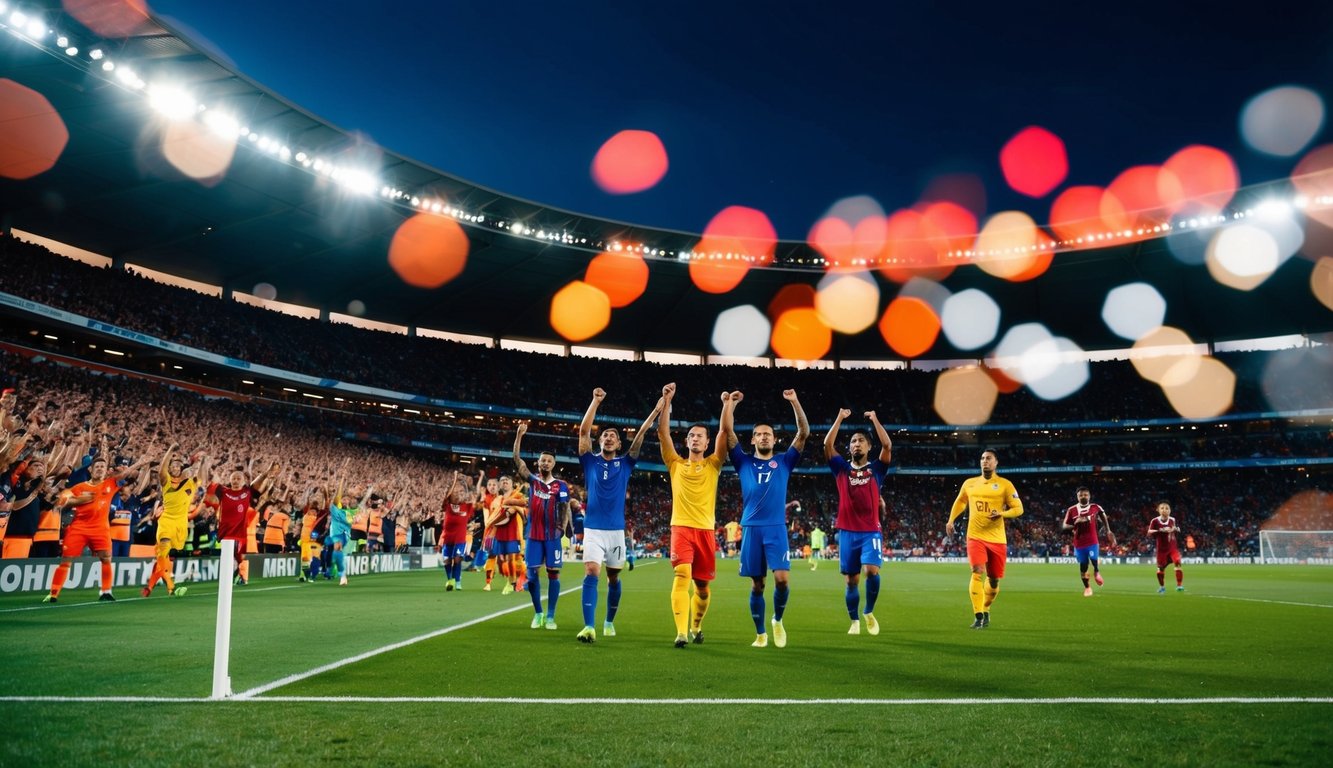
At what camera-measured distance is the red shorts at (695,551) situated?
9.37m

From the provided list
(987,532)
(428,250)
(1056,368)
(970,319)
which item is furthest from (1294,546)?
(428,250)

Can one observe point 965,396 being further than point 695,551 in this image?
Yes

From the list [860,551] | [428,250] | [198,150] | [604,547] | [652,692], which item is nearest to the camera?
[652,692]

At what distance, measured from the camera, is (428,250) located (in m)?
44.8

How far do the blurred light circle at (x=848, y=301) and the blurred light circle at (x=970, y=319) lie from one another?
4992 mm

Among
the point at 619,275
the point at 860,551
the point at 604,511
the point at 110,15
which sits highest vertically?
the point at 110,15

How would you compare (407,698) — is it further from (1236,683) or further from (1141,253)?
(1141,253)

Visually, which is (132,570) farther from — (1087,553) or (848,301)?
(848,301)

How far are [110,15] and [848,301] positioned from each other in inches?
1679

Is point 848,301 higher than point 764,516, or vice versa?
point 848,301

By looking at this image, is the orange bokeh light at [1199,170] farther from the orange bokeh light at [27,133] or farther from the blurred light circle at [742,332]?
the orange bokeh light at [27,133]

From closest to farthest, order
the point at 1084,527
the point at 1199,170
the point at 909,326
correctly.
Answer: the point at 1084,527, the point at 1199,170, the point at 909,326

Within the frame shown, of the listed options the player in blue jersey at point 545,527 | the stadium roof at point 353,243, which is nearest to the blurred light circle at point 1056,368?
the stadium roof at point 353,243

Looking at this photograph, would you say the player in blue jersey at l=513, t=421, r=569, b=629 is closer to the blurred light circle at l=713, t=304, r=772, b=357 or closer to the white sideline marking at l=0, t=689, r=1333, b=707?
the white sideline marking at l=0, t=689, r=1333, b=707
